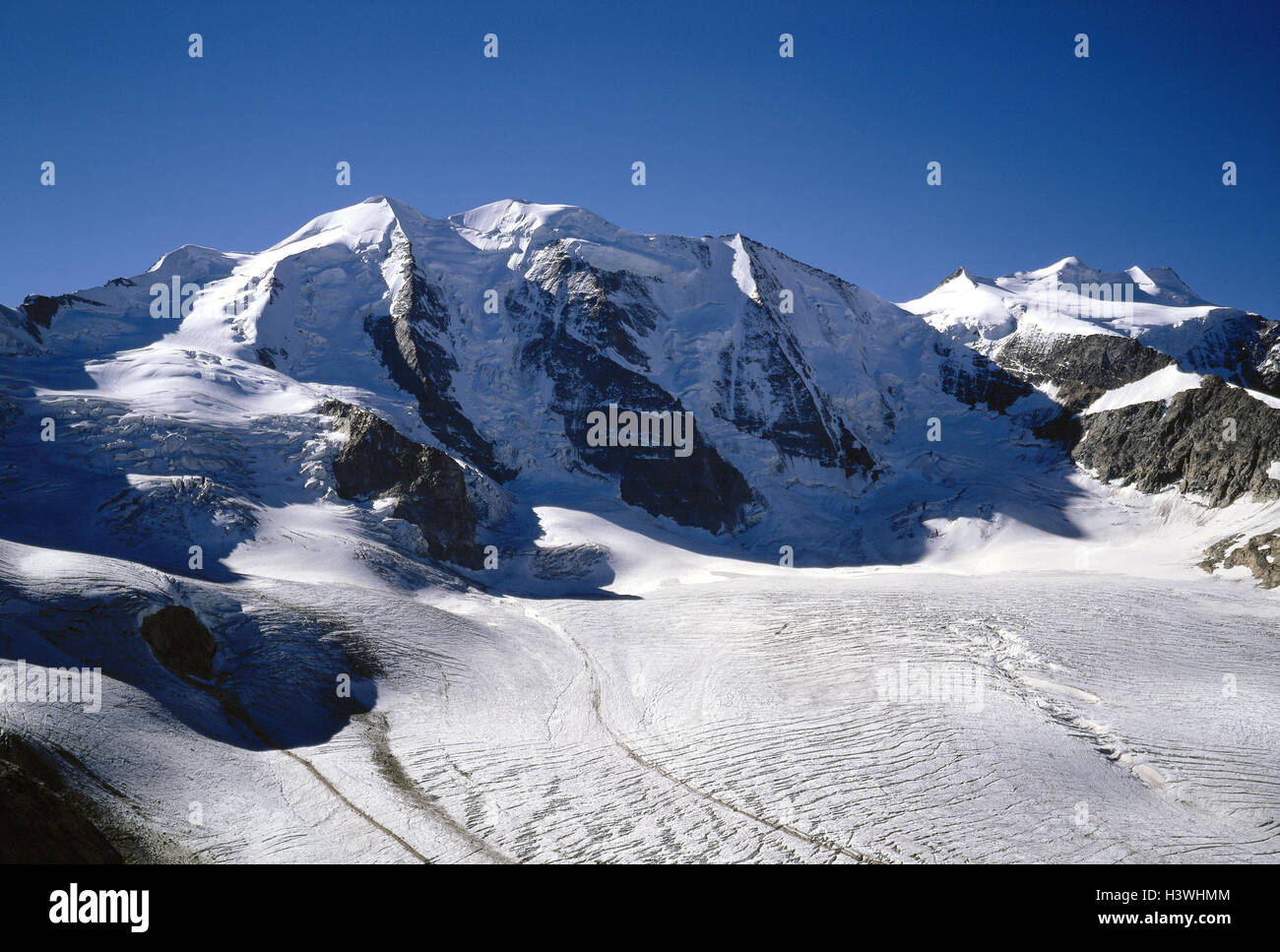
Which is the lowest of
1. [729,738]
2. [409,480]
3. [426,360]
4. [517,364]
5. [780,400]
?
[729,738]

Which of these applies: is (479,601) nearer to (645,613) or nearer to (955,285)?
(645,613)

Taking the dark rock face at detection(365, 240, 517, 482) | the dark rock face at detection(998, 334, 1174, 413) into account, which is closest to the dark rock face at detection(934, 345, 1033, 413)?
the dark rock face at detection(998, 334, 1174, 413)

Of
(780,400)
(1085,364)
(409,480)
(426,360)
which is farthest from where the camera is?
(1085,364)

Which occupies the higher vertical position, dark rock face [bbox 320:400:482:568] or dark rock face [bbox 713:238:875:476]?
dark rock face [bbox 713:238:875:476]

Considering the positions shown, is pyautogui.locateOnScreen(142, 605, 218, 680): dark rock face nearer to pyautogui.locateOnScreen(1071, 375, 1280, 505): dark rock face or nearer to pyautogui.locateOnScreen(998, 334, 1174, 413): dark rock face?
pyautogui.locateOnScreen(1071, 375, 1280, 505): dark rock face

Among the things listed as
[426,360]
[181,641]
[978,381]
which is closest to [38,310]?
[426,360]

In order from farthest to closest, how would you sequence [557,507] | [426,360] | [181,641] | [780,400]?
[780,400] → [426,360] → [557,507] → [181,641]

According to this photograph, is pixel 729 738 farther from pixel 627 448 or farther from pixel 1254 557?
pixel 627 448
